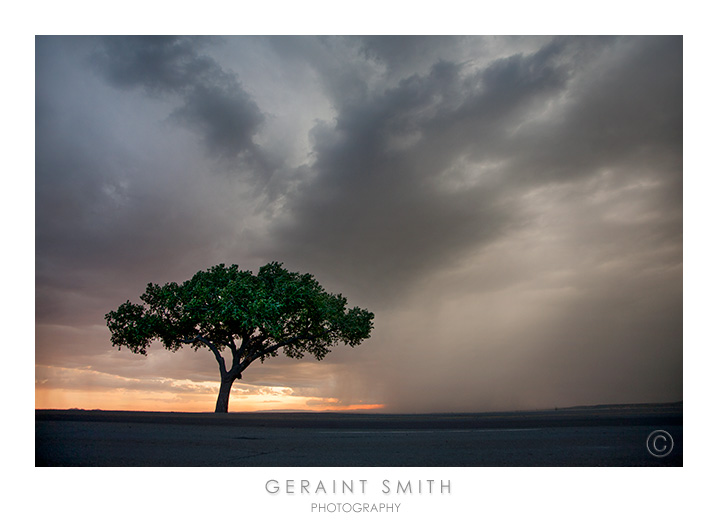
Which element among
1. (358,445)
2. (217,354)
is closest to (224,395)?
(217,354)

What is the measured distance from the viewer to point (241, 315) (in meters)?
25.1

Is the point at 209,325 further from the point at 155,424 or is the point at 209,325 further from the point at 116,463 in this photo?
the point at 116,463

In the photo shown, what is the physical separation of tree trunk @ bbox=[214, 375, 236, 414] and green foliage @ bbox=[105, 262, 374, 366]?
0.66 m

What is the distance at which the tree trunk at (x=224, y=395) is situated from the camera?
27531 millimetres

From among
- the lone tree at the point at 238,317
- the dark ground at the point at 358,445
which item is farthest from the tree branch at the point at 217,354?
the dark ground at the point at 358,445

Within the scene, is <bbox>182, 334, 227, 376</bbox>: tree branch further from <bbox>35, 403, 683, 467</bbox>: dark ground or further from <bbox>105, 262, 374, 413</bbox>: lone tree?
<bbox>35, 403, 683, 467</bbox>: dark ground

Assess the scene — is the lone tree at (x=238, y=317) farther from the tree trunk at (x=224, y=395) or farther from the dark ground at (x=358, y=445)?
the dark ground at (x=358, y=445)

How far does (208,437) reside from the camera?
44.8ft

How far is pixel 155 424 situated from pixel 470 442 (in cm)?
1083

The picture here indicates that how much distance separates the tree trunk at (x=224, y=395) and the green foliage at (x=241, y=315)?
664mm

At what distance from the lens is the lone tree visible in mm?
25734

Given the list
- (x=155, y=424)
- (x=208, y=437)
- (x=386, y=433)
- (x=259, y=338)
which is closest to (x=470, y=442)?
(x=386, y=433)

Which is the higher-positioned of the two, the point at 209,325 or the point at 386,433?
the point at 209,325

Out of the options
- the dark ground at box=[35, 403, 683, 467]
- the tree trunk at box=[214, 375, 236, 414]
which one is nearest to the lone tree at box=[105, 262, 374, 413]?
the tree trunk at box=[214, 375, 236, 414]
